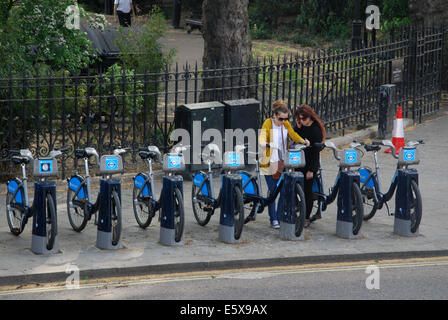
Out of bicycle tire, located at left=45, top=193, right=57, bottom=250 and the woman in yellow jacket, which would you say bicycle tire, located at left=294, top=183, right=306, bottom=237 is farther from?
bicycle tire, located at left=45, top=193, right=57, bottom=250

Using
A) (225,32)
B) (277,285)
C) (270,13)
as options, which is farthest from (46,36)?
(270,13)

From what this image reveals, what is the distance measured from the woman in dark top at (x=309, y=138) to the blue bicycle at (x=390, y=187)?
62cm

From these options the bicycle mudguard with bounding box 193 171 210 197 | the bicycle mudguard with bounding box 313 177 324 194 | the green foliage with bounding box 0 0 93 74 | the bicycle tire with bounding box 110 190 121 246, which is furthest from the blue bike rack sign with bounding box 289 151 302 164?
the green foliage with bounding box 0 0 93 74

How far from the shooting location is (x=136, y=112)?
44.8 ft

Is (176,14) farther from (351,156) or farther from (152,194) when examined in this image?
(351,156)

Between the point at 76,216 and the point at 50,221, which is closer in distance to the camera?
the point at 50,221

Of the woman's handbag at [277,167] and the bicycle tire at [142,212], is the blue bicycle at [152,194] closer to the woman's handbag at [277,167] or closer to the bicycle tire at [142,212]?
the bicycle tire at [142,212]

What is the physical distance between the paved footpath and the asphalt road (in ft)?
0.53

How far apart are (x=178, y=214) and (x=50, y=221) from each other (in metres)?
1.43

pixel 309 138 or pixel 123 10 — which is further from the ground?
pixel 123 10

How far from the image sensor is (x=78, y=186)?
10.5m

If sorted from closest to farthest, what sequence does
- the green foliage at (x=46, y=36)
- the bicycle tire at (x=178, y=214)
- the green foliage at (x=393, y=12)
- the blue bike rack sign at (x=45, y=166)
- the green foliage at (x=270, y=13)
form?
the blue bike rack sign at (x=45, y=166) → the bicycle tire at (x=178, y=214) → the green foliage at (x=46, y=36) → the green foliage at (x=393, y=12) → the green foliage at (x=270, y=13)

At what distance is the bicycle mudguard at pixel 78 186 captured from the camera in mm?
10359

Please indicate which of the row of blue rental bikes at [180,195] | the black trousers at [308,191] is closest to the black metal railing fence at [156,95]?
the row of blue rental bikes at [180,195]
